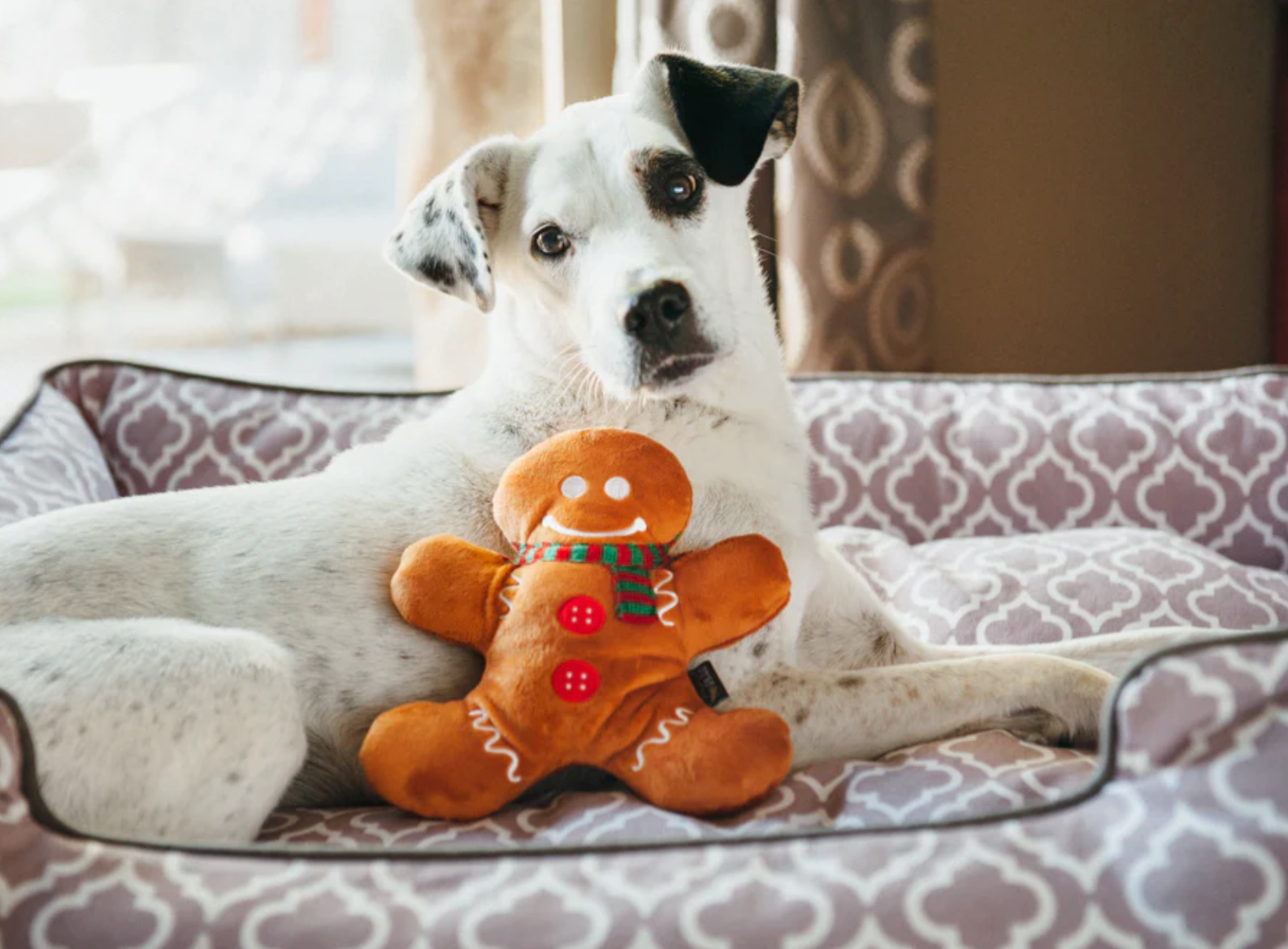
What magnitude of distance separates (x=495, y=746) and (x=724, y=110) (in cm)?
102

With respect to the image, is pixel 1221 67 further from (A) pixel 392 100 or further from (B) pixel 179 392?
(B) pixel 179 392

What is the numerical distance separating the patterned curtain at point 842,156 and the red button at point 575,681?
2141mm

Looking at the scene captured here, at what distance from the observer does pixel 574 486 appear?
5.36 feet

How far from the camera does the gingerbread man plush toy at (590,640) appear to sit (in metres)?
1.52

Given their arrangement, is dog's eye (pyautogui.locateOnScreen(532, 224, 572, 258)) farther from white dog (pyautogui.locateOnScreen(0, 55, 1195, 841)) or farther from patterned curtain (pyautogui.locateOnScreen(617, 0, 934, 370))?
patterned curtain (pyautogui.locateOnScreen(617, 0, 934, 370))

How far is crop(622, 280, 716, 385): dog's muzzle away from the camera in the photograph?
1.67 meters

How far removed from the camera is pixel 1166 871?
1228 millimetres

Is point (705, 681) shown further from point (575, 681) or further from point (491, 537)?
point (491, 537)

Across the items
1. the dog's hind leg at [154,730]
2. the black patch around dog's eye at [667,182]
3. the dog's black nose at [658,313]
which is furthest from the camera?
the black patch around dog's eye at [667,182]

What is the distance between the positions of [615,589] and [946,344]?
2.74 metres

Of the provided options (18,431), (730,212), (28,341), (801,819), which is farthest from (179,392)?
(28,341)

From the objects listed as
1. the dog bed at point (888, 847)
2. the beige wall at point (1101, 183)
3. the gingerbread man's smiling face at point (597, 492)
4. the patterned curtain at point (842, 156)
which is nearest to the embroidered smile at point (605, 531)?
the gingerbread man's smiling face at point (597, 492)

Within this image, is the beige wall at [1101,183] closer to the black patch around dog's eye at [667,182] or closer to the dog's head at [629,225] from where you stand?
the dog's head at [629,225]

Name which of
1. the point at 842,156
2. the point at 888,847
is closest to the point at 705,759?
the point at 888,847
